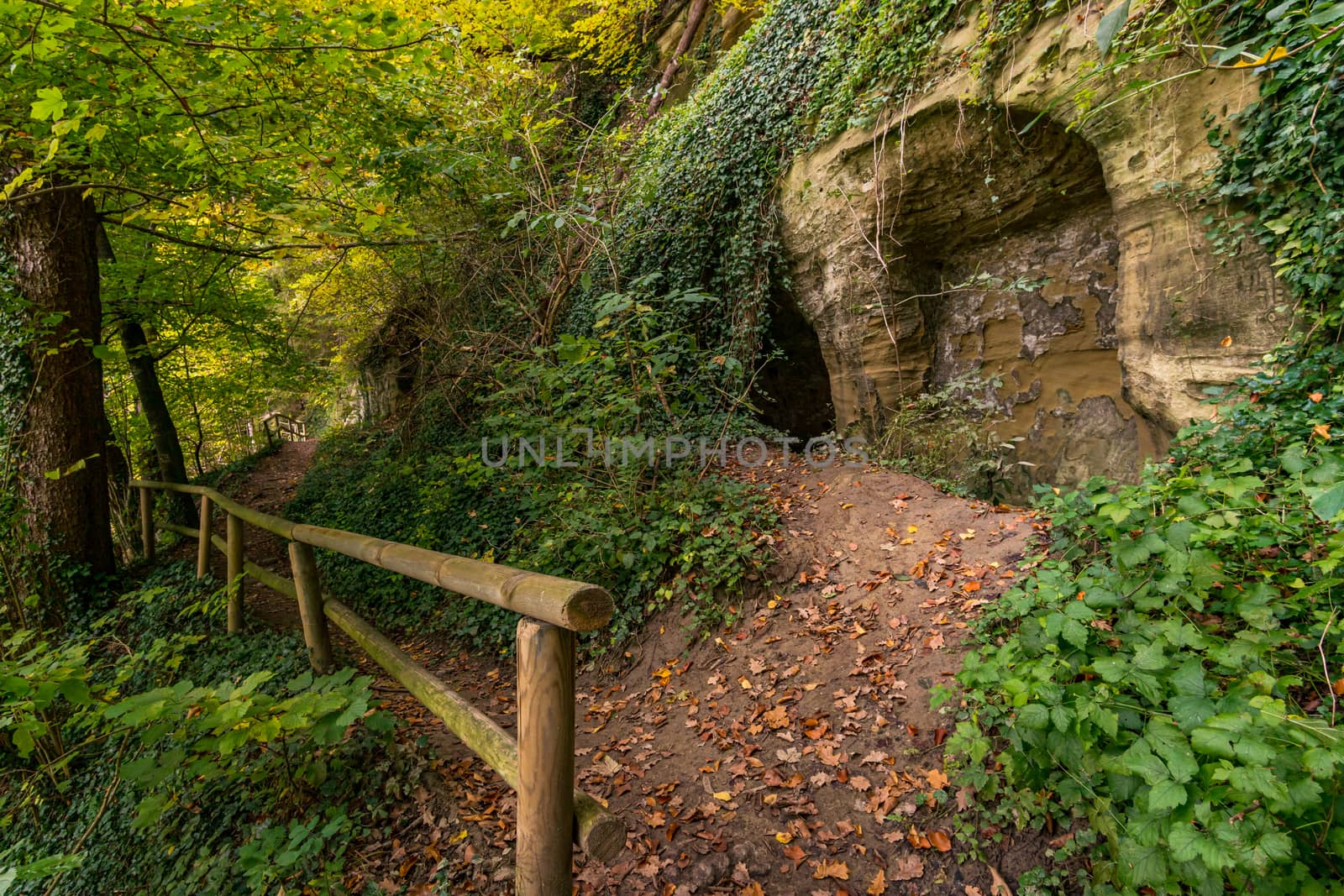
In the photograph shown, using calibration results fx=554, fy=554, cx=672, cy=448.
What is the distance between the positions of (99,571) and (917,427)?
8.78m

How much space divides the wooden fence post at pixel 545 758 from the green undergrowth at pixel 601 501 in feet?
8.58

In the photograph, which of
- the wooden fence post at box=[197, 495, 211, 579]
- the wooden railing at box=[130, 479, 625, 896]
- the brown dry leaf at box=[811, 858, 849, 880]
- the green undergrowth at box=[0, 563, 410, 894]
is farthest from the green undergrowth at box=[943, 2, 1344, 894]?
the wooden fence post at box=[197, 495, 211, 579]

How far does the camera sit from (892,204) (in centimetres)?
556

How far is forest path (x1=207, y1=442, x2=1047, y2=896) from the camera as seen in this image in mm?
2365

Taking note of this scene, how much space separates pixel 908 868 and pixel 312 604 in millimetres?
3538

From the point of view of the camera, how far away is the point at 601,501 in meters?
5.03

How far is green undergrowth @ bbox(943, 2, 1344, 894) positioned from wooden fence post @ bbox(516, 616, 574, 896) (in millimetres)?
1615

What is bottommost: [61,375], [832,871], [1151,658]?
[832,871]

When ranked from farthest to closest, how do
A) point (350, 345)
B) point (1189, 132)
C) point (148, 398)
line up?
point (350, 345)
point (148, 398)
point (1189, 132)

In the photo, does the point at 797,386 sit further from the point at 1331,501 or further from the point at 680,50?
the point at 1331,501

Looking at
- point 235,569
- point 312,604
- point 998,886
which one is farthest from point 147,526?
point 998,886

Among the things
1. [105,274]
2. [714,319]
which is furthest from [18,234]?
[714,319]

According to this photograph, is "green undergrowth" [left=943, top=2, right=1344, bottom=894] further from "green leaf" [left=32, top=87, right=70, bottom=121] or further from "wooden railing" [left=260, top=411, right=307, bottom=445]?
"wooden railing" [left=260, top=411, right=307, bottom=445]

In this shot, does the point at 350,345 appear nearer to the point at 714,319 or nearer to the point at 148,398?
the point at 148,398
